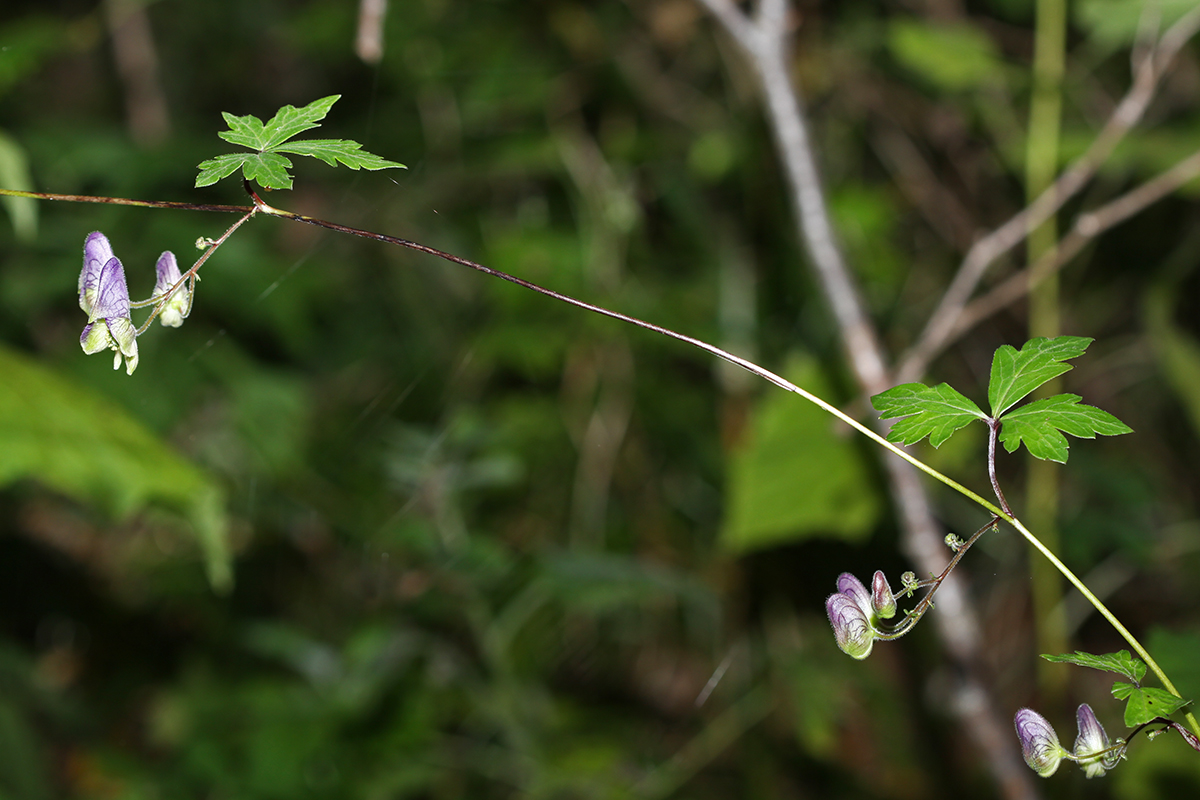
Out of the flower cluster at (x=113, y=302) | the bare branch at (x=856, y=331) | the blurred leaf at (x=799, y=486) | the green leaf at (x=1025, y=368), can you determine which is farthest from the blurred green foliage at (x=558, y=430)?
the flower cluster at (x=113, y=302)

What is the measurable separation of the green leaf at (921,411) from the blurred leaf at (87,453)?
91cm

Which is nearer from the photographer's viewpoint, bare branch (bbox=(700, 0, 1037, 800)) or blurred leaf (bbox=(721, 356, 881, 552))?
bare branch (bbox=(700, 0, 1037, 800))

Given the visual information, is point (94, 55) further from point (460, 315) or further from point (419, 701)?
point (419, 701)

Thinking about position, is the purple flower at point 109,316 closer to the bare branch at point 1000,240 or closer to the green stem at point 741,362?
the green stem at point 741,362

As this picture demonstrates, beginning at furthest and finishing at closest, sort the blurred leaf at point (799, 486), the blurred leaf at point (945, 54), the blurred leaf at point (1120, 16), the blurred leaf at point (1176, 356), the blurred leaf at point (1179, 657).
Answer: the blurred leaf at point (1176, 356) → the blurred leaf at point (945, 54) → the blurred leaf at point (1120, 16) → the blurred leaf at point (799, 486) → the blurred leaf at point (1179, 657)

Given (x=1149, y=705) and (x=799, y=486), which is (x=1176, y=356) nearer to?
(x=799, y=486)

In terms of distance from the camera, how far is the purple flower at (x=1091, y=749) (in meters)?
0.52

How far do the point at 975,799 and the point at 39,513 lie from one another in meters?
2.67

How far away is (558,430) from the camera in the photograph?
2.28 m

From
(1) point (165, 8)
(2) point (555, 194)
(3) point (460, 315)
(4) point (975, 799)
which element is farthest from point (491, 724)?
(1) point (165, 8)

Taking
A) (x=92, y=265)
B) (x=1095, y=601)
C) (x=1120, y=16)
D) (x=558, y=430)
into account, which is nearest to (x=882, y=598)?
(x=1095, y=601)

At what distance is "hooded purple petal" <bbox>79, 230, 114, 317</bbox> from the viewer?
0.60 metres

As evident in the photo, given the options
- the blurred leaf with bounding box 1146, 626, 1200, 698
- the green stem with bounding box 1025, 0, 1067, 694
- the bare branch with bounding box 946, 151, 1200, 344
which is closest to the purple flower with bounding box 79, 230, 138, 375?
the bare branch with bounding box 946, 151, 1200, 344

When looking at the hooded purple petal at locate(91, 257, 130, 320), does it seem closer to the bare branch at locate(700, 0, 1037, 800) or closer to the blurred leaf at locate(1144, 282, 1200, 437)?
the bare branch at locate(700, 0, 1037, 800)
